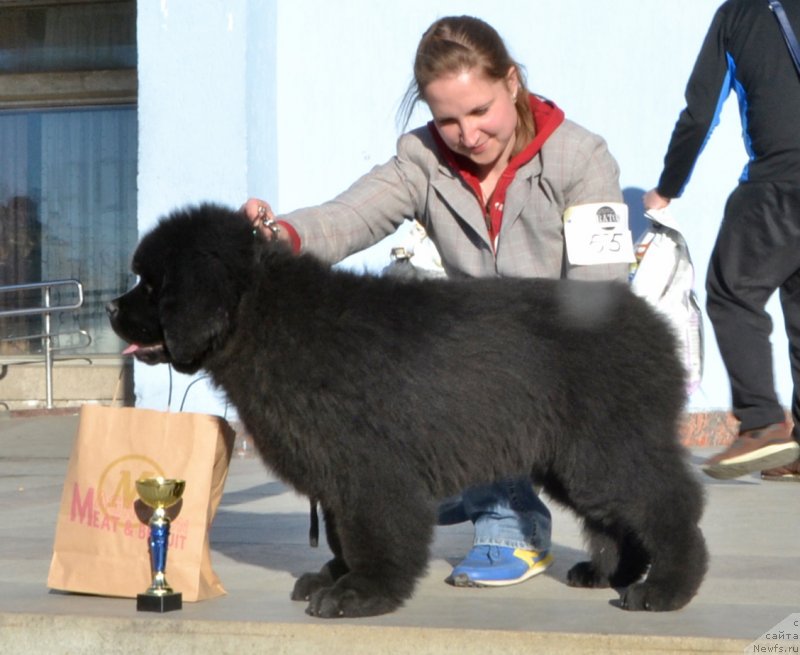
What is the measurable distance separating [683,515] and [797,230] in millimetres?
1660

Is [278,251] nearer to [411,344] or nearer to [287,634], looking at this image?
[411,344]

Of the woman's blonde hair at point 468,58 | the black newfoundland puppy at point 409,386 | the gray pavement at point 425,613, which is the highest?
the woman's blonde hair at point 468,58

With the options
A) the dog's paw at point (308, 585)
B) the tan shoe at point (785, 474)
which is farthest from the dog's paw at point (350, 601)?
the tan shoe at point (785, 474)

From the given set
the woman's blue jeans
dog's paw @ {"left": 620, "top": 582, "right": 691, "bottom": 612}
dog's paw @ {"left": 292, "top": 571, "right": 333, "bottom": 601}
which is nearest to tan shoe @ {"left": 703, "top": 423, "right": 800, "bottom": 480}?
the woman's blue jeans

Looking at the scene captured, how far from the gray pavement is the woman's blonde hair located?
1515 mm

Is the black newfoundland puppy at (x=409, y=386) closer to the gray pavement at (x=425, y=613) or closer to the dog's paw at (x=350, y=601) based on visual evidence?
the dog's paw at (x=350, y=601)

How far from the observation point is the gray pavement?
3217mm

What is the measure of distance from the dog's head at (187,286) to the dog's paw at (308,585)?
72 cm

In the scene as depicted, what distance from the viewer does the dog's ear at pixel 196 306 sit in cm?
350

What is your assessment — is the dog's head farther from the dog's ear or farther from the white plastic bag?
the white plastic bag

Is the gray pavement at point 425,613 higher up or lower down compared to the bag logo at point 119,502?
lower down

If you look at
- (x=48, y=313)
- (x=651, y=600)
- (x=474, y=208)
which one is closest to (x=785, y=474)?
(x=474, y=208)

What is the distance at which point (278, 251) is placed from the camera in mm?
3660

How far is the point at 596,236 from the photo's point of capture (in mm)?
4027
